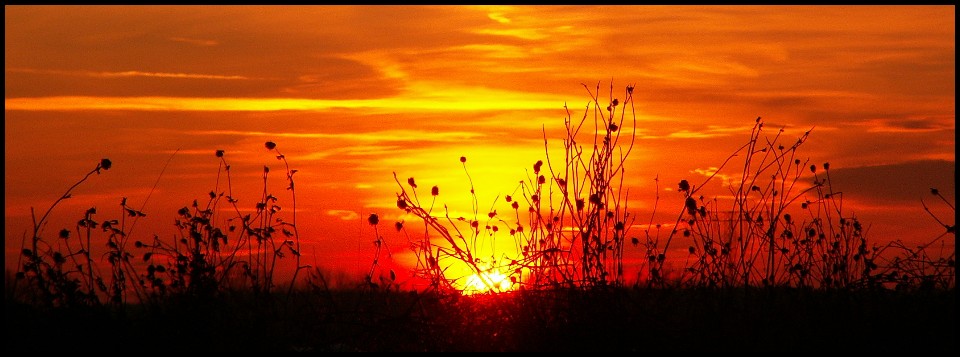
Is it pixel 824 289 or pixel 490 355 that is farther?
pixel 824 289

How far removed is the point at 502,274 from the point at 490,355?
3.86 ft

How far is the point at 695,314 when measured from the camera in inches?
267

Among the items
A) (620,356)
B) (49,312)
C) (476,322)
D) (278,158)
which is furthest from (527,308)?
(49,312)

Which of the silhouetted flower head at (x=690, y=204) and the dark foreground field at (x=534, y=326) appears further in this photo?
the silhouetted flower head at (x=690, y=204)

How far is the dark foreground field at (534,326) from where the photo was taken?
21.1 ft

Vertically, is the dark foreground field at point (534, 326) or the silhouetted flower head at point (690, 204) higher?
the silhouetted flower head at point (690, 204)

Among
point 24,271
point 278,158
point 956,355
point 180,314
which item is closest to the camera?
point 956,355

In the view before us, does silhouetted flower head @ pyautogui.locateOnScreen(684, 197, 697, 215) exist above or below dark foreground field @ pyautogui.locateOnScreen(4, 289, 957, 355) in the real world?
above

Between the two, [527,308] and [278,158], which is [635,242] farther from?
[278,158]

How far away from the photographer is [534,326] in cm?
683

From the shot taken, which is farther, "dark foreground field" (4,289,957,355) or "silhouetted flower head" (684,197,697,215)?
"silhouetted flower head" (684,197,697,215)

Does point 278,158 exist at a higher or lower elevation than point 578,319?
higher

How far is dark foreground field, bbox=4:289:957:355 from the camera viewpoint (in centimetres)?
642

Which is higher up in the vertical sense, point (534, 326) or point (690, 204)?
point (690, 204)
